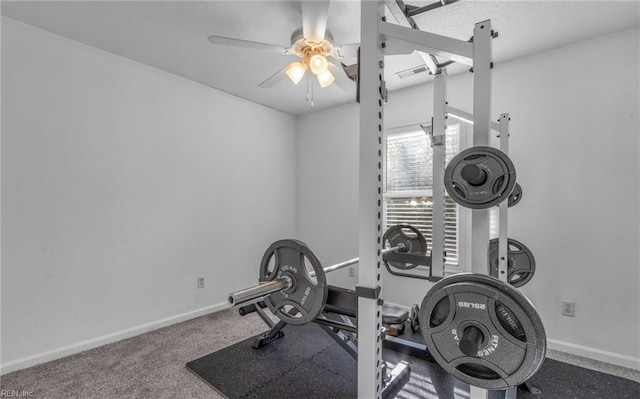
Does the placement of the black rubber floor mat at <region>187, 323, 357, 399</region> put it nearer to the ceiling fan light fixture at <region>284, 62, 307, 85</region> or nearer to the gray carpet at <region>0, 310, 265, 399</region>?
the gray carpet at <region>0, 310, 265, 399</region>

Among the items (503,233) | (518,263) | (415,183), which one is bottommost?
(518,263)

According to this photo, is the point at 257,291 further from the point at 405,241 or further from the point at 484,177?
the point at 405,241

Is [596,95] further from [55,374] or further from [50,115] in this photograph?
[55,374]

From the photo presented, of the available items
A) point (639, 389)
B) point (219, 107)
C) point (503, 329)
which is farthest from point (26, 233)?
point (639, 389)

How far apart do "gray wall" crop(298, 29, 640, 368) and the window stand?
49 centimetres

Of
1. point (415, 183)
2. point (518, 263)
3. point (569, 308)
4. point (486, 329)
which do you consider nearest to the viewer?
point (486, 329)

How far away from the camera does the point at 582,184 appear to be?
2227mm

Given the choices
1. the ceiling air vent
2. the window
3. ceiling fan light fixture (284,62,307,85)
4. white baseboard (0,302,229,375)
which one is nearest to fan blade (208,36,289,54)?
ceiling fan light fixture (284,62,307,85)

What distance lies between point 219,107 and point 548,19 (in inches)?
109

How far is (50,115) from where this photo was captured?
216 cm

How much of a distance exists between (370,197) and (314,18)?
108 centimetres

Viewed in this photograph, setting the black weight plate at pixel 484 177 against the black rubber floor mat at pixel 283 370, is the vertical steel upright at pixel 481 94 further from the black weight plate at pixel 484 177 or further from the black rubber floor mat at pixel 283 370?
the black rubber floor mat at pixel 283 370

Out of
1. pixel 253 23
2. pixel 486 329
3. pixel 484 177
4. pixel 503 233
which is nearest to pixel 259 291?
pixel 486 329

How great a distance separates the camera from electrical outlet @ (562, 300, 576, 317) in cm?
224
